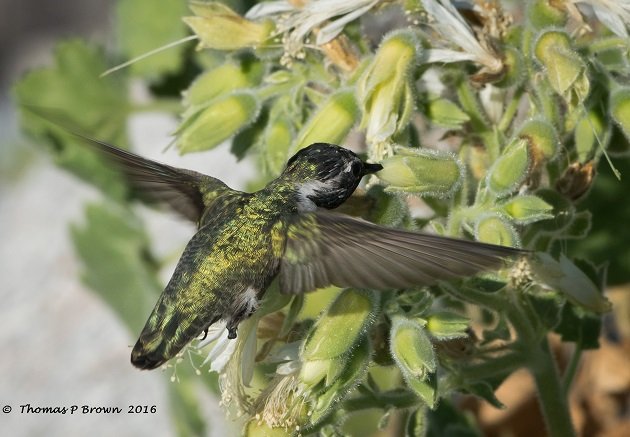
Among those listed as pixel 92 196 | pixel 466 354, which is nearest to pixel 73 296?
pixel 92 196

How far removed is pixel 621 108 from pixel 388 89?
40 cm

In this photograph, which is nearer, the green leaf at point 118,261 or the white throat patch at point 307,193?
the white throat patch at point 307,193

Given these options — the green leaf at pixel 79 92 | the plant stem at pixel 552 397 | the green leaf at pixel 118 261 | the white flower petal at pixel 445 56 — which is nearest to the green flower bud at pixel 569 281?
the plant stem at pixel 552 397

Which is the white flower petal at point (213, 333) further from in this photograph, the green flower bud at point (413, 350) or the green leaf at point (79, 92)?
the green leaf at point (79, 92)

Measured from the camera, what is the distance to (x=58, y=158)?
3.04 meters

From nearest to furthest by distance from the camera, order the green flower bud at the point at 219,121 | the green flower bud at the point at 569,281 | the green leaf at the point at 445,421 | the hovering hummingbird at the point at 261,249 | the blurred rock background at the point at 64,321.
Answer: the hovering hummingbird at the point at 261,249
the green flower bud at the point at 569,281
the green flower bud at the point at 219,121
the green leaf at the point at 445,421
the blurred rock background at the point at 64,321

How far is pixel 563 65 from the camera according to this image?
1802 mm

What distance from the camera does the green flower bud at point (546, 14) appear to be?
6.30 feet

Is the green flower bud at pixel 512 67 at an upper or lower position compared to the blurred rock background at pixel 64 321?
upper

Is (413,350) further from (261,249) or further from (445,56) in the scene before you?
(445,56)

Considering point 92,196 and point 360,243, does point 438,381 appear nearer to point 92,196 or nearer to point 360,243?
point 360,243

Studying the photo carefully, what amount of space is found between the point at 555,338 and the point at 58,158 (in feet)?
4.69

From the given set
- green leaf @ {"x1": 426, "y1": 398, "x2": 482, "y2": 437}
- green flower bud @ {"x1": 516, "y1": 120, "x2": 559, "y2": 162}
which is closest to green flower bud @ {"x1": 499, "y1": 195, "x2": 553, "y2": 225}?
green flower bud @ {"x1": 516, "y1": 120, "x2": 559, "y2": 162}

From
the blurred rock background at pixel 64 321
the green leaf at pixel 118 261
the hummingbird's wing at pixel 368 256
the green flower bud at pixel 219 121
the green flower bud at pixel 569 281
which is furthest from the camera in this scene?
the blurred rock background at pixel 64 321
